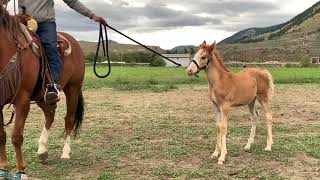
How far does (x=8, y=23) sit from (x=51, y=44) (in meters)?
0.77

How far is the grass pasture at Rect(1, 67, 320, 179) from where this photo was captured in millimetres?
6914

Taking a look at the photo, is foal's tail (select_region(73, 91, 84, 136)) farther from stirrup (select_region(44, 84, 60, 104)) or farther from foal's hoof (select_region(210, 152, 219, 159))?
foal's hoof (select_region(210, 152, 219, 159))

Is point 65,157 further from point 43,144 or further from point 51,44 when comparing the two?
point 51,44

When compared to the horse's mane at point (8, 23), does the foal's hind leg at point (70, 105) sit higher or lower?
lower

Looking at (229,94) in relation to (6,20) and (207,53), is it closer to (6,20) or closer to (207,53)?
(207,53)

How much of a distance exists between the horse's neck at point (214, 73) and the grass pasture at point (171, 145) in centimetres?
133

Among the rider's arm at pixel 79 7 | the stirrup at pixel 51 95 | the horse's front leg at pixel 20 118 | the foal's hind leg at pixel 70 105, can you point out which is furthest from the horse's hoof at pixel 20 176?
the rider's arm at pixel 79 7

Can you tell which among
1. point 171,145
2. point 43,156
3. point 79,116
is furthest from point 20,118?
point 171,145

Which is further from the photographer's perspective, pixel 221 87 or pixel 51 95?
pixel 221 87

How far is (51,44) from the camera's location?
6719 millimetres

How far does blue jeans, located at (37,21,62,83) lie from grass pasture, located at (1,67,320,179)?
1572mm

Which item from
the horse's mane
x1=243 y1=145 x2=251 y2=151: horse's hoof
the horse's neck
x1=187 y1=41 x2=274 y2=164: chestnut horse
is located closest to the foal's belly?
x1=187 y1=41 x2=274 y2=164: chestnut horse

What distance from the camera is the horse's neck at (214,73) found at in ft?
25.8

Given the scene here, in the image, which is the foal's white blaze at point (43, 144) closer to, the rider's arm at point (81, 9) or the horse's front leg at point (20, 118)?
the horse's front leg at point (20, 118)
